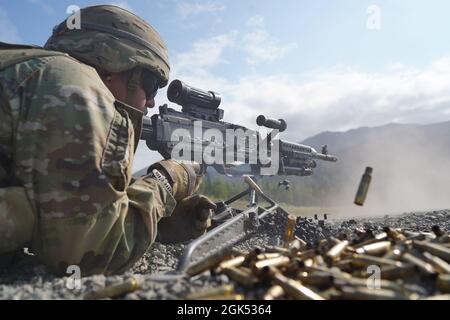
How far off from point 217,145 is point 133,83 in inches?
142

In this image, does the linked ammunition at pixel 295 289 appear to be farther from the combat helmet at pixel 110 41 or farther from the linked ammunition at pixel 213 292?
the combat helmet at pixel 110 41

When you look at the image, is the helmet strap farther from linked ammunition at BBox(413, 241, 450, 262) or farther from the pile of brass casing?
linked ammunition at BBox(413, 241, 450, 262)

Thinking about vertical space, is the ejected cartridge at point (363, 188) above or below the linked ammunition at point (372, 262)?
above

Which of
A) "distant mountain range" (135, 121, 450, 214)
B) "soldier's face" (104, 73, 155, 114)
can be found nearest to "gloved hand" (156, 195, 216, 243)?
"soldier's face" (104, 73, 155, 114)

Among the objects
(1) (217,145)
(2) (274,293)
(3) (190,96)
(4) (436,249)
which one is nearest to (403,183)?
(1) (217,145)

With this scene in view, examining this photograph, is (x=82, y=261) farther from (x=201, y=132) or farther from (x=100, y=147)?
(x=201, y=132)

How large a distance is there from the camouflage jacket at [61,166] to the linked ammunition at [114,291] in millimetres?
797

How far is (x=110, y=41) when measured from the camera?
410 centimetres

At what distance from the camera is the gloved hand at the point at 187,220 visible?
14.8 ft

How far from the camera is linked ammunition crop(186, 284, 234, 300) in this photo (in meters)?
2.04

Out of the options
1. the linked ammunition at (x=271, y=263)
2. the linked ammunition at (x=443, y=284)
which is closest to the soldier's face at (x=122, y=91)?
the linked ammunition at (x=271, y=263)
